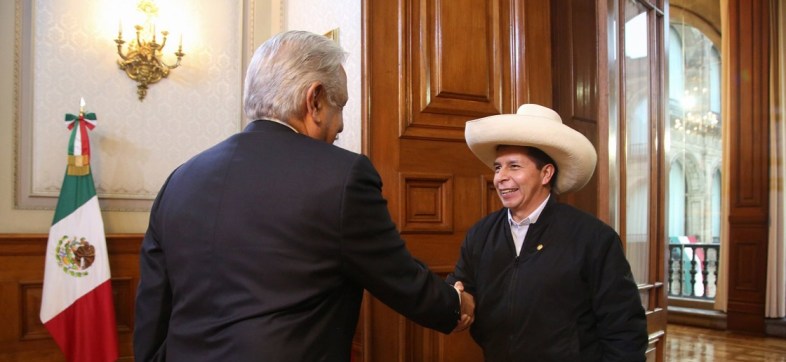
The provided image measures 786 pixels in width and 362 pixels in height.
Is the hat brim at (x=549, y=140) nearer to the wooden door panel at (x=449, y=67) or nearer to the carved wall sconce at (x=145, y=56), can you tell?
the wooden door panel at (x=449, y=67)

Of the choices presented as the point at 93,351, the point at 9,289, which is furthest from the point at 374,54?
the point at 9,289

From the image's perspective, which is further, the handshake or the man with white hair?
the handshake

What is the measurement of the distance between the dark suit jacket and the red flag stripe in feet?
8.22

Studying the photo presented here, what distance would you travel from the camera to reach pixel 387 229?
4.27ft

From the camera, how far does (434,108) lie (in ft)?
8.20

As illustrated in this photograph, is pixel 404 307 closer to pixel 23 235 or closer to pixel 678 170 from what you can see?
pixel 23 235

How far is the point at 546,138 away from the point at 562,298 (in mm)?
458

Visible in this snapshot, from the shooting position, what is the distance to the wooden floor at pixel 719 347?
17.0 feet

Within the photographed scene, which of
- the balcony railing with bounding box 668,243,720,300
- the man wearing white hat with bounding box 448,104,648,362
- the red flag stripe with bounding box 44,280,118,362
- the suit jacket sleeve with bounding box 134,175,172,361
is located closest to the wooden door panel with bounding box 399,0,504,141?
the man wearing white hat with bounding box 448,104,648,362

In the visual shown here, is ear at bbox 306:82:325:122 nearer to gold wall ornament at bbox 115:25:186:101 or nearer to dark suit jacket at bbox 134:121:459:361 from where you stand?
dark suit jacket at bbox 134:121:459:361

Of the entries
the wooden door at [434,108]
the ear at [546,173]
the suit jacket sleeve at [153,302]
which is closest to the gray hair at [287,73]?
the suit jacket sleeve at [153,302]

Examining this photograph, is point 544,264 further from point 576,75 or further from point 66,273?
point 66,273

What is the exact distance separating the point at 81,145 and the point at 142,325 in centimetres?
256

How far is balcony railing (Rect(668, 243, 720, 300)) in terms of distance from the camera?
27.8 ft
